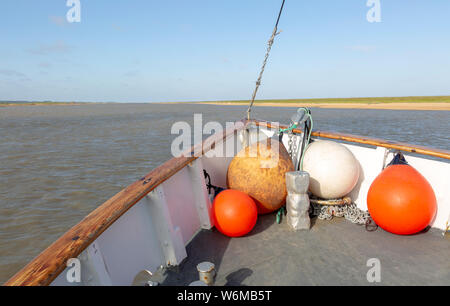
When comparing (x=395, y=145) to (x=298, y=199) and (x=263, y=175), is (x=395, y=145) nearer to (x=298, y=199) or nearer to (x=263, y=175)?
(x=298, y=199)

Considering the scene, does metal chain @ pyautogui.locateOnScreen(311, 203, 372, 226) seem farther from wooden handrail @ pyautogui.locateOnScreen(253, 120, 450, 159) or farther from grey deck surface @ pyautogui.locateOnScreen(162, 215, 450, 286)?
wooden handrail @ pyautogui.locateOnScreen(253, 120, 450, 159)

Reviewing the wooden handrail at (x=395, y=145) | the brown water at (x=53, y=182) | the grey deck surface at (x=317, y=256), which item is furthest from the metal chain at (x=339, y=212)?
the brown water at (x=53, y=182)

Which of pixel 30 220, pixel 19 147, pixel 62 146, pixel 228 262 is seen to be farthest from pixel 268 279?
pixel 19 147

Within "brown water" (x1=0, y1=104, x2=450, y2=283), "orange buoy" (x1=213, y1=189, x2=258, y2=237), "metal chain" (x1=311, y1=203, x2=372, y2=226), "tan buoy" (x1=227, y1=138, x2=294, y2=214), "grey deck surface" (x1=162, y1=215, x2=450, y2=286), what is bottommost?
"brown water" (x1=0, y1=104, x2=450, y2=283)

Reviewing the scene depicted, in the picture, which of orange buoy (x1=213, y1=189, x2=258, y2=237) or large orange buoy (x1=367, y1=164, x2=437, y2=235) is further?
orange buoy (x1=213, y1=189, x2=258, y2=237)

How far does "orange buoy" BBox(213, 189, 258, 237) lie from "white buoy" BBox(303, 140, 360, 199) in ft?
3.77

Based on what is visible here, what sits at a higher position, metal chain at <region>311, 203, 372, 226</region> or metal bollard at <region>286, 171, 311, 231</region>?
metal bollard at <region>286, 171, 311, 231</region>

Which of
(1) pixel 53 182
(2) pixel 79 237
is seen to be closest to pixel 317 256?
(2) pixel 79 237

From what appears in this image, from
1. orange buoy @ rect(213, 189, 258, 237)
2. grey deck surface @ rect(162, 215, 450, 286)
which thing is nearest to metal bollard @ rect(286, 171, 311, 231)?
grey deck surface @ rect(162, 215, 450, 286)

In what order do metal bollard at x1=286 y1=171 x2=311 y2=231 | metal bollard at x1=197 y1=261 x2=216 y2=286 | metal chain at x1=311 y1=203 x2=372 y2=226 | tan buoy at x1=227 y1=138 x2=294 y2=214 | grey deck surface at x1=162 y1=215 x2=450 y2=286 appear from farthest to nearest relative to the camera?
metal chain at x1=311 y1=203 x2=372 y2=226 < tan buoy at x1=227 y1=138 x2=294 y2=214 < metal bollard at x1=286 y1=171 x2=311 y2=231 < grey deck surface at x1=162 y1=215 x2=450 y2=286 < metal bollard at x1=197 y1=261 x2=216 y2=286

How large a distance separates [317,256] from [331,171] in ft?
4.18

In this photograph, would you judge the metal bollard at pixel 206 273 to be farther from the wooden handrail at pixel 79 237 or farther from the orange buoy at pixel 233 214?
the orange buoy at pixel 233 214

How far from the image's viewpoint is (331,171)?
3926mm

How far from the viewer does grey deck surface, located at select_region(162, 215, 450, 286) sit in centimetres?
282
